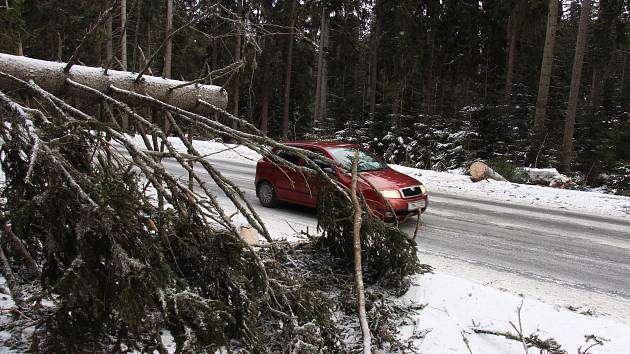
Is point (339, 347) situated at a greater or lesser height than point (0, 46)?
lesser

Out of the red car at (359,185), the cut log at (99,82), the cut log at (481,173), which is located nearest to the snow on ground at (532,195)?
the cut log at (481,173)

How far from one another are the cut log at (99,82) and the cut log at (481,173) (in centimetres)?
1171

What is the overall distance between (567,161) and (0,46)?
18.1m

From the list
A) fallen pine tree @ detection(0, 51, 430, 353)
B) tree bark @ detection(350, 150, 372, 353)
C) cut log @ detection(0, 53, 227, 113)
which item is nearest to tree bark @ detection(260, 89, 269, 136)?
cut log @ detection(0, 53, 227, 113)

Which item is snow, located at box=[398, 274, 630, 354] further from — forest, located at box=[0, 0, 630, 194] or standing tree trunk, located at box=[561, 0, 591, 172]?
standing tree trunk, located at box=[561, 0, 591, 172]

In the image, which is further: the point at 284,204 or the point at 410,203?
the point at 284,204

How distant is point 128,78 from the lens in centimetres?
379

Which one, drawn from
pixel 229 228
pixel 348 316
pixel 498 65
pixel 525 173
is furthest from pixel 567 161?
pixel 229 228

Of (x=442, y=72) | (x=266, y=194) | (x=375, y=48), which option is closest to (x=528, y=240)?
(x=266, y=194)

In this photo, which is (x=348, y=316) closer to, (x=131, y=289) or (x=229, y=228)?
(x=229, y=228)

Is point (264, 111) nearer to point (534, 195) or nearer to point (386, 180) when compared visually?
point (534, 195)

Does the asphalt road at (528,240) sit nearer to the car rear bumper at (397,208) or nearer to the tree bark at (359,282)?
the car rear bumper at (397,208)

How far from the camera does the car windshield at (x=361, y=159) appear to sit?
827cm

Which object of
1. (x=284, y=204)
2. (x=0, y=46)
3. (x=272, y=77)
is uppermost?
(x=272, y=77)
